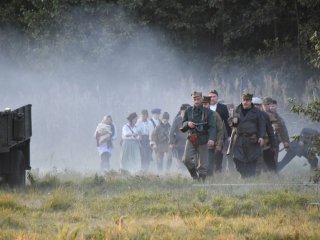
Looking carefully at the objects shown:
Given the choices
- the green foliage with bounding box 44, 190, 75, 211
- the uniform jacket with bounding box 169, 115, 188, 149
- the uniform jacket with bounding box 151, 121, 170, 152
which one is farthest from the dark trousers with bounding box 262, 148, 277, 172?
the green foliage with bounding box 44, 190, 75, 211

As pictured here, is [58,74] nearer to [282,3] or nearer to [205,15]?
[205,15]

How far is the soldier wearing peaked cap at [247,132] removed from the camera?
57.8ft

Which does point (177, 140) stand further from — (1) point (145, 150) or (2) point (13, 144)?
(2) point (13, 144)

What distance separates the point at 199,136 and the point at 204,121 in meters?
0.30

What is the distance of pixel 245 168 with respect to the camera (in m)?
17.9

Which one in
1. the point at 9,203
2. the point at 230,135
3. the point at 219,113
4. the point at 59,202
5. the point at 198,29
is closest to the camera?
the point at 9,203

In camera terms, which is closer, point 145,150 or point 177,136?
point 177,136

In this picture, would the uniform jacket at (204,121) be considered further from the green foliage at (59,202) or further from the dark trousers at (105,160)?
the dark trousers at (105,160)

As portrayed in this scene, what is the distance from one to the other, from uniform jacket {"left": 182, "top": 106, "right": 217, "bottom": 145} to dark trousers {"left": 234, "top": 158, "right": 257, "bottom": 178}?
0.85m

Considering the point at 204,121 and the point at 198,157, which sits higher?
the point at 204,121

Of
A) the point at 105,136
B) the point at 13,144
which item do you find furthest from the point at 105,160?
the point at 13,144

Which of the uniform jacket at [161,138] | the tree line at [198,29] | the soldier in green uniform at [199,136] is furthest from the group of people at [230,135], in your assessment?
the tree line at [198,29]

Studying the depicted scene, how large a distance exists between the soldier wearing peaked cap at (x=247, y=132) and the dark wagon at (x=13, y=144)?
13.1ft

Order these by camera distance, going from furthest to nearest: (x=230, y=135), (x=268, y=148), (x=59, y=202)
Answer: (x=230, y=135) → (x=268, y=148) → (x=59, y=202)
